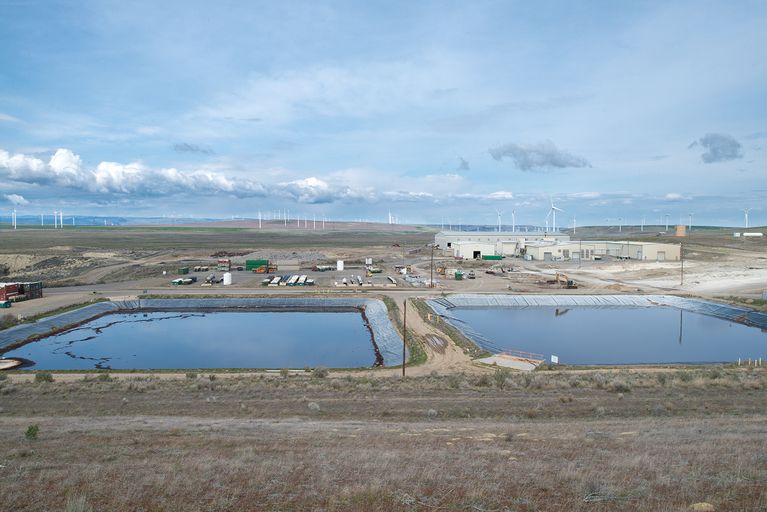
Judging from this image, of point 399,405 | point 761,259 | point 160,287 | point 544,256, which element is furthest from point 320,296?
point 761,259

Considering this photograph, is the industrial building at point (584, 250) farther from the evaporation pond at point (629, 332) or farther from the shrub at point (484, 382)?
the shrub at point (484, 382)

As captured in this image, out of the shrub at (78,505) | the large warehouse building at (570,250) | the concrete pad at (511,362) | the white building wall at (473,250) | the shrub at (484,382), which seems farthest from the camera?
the white building wall at (473,250)

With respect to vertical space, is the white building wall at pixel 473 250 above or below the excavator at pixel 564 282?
above

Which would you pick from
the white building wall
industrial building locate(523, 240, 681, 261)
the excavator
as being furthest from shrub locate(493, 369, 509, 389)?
industrial building locate(523, 240, 681, 261)

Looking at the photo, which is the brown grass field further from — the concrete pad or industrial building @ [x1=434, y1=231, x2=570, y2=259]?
industrial building @ [x1=434, y1=231, x2=570, y2=259]

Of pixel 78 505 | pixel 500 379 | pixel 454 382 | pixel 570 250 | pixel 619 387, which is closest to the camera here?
pixel 78 505

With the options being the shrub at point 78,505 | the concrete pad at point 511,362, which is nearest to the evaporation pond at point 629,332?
the concrete pad at point 511,362

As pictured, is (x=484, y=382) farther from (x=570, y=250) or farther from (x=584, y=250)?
(x=584, y=250)

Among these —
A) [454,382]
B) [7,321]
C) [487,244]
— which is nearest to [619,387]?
[454,382]

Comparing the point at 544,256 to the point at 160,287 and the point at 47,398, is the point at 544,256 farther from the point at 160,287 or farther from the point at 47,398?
the point at 47,398
